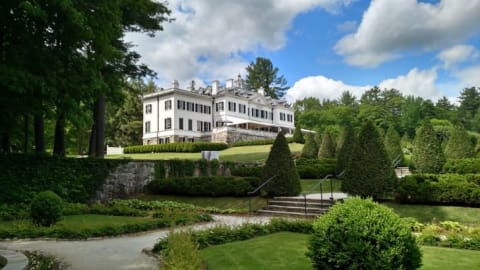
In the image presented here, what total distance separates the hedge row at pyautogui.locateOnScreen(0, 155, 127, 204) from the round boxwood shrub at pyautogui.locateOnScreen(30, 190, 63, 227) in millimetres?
5451

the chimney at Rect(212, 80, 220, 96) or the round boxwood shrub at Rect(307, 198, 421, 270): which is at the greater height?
the chimney at Rect(212, 80, 220, 96)

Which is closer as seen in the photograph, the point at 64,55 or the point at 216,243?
the point at 216,243

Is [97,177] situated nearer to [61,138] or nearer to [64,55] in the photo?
[61,138]

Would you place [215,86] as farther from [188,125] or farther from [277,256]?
[277,256]

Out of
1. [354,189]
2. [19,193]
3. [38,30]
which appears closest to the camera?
[38,30]

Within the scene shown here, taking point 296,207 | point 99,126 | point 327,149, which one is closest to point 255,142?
point 327,149

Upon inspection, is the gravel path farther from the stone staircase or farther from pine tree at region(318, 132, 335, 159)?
pine tree at region(318, 132, 335, 159)

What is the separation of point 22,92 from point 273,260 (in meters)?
6.90

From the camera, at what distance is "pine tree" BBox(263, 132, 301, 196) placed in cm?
1595

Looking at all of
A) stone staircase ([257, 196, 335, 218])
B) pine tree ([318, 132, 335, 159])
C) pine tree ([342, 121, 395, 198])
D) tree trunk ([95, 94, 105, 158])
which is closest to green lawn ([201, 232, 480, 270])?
stone staircase ([257, 196, 335, 218])

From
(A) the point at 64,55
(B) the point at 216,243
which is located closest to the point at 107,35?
(A) the point at 64,55

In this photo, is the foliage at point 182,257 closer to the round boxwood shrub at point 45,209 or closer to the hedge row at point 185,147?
the round boxwood shrub at point 45,209

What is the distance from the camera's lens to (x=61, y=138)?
2036 centimetres

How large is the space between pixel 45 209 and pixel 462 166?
18.3 m
